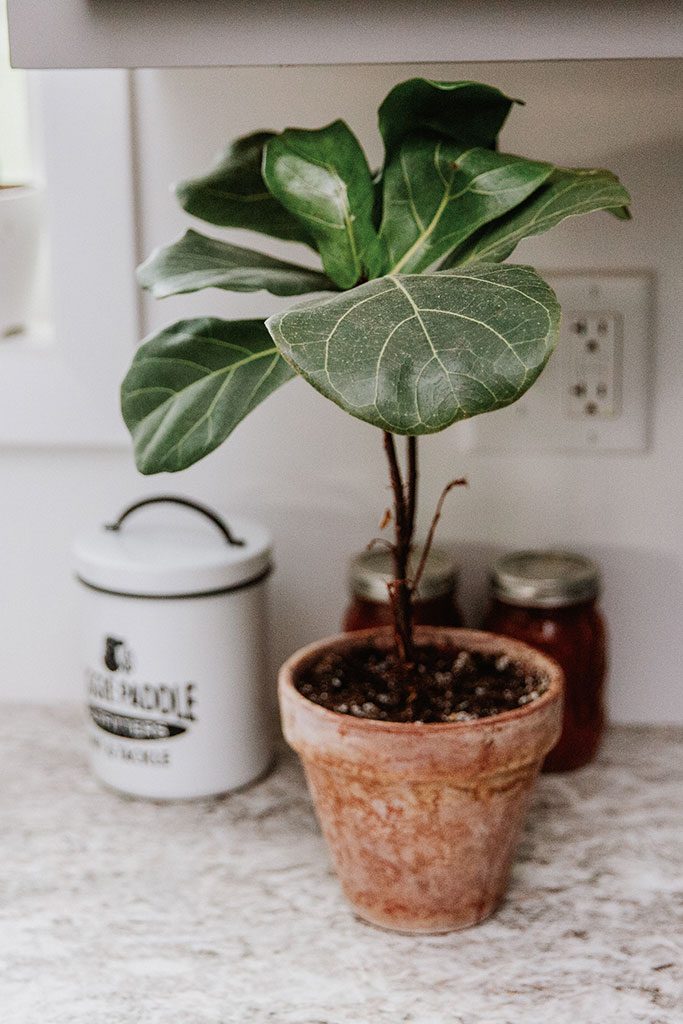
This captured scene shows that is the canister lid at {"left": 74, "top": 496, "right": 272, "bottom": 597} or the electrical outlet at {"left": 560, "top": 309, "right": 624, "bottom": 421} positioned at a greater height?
the electrical outlet at {"left": 560, "top": 309, "right": 624, "bottom": 421}

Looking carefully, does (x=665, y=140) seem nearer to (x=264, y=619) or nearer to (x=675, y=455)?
(x=675, y=455)

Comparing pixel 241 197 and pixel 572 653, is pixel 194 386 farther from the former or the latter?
pixel 572 653

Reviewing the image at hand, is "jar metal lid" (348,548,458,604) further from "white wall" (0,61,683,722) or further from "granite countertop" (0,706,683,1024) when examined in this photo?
"granite countertop" (0,706,683,1024)

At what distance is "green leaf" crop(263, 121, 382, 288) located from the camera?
2.51ft

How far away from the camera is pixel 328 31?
2.42 feet

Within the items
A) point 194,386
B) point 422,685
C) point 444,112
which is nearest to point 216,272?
point 194,386

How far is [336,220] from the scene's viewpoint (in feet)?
2.53

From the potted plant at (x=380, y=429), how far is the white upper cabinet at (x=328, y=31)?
0.11 ft

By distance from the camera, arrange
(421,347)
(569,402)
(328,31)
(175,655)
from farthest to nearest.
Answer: (569,402), (175,655), (328,31), (421,347)

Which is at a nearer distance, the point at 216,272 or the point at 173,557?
the point at 216,272

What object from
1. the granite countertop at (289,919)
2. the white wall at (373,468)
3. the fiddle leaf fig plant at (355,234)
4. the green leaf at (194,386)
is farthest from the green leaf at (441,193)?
the granite countertop at (289,919)

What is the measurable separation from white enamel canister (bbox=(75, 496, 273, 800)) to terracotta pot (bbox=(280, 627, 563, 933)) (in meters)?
0.14

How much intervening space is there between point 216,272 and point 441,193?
155 millimetres

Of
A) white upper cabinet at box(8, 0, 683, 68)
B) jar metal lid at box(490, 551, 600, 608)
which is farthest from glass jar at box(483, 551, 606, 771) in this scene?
white upper cabinet at box(8, 0, 683, 68)
